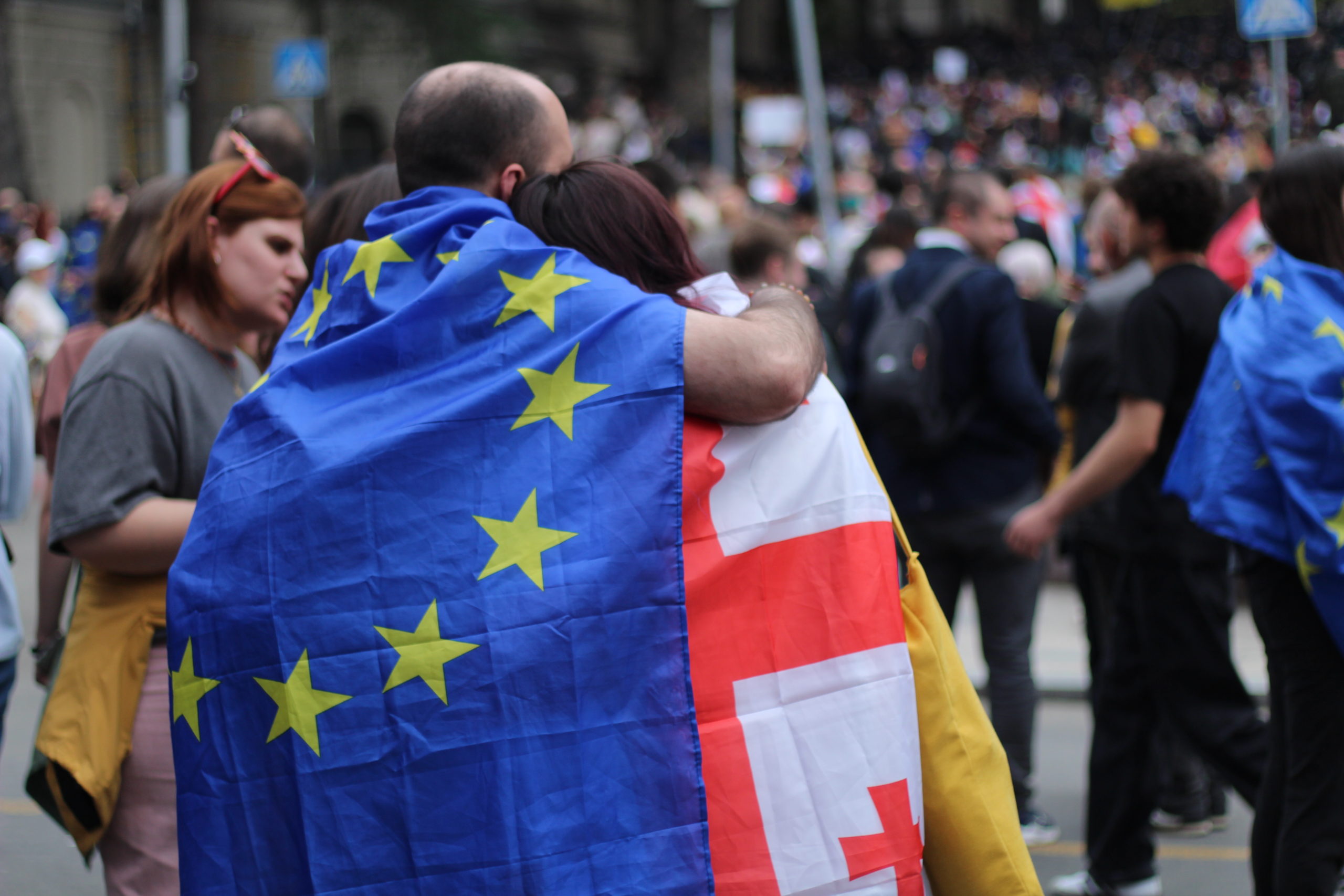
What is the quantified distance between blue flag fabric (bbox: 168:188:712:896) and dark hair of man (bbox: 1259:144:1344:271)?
1959 mm

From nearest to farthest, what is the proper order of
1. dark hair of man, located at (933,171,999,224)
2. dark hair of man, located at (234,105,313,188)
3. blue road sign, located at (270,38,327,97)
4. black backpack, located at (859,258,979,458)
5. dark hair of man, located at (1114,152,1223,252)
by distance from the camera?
dark hair of man, located at (1114,152,1223,252) < dark hair of man, located at (234,105,313,188) < black backpack, located at (859,258,979,458) < dark hair of man, located at (933,171,999,224) < blue road sign, located at (270,38,327,97)

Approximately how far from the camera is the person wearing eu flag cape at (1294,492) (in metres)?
3.07

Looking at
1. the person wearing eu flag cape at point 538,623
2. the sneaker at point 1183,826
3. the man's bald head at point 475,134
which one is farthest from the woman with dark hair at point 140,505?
the sneaker at point 1183,826

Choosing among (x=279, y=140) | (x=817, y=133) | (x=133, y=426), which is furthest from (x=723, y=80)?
(x=133, y=426)

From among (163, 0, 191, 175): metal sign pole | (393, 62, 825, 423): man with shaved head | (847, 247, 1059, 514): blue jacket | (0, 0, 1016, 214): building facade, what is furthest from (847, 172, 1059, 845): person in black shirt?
(0, 0, 1016, 214): building facade

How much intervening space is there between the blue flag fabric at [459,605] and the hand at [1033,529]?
8.24 feet

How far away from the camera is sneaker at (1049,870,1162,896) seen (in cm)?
399

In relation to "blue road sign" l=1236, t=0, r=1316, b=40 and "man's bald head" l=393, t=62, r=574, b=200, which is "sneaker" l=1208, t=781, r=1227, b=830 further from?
"blue road sign" l=1236, t=0, r=1316, b=40

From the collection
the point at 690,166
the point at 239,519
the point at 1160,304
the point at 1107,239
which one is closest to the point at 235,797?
the point at 239,519

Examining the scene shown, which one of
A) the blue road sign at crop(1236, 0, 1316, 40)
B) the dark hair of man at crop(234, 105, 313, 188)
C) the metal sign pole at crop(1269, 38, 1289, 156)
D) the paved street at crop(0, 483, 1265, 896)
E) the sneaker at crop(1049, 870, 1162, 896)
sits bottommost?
the paved street at crop(0, 483, 1265, 896)

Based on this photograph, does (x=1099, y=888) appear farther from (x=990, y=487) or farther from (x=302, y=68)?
(x=302, y=68)

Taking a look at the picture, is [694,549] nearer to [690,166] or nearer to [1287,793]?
[1287,793]

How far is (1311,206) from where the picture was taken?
10.6 ft

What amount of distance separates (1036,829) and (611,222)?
342 cm
